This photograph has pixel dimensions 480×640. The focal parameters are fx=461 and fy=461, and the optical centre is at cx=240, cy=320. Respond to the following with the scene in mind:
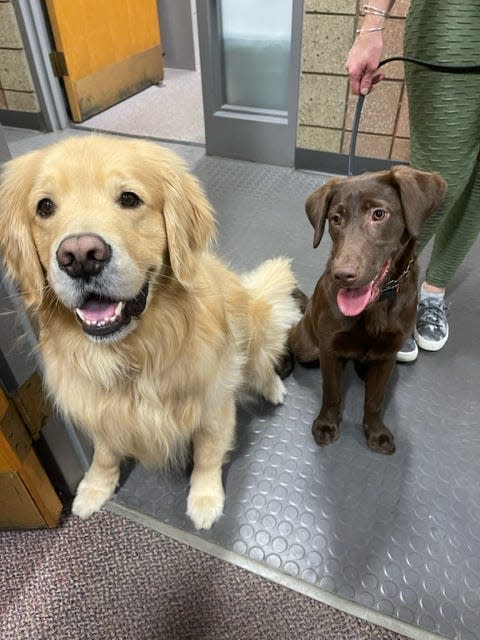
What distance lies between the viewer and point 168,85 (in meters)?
4.34

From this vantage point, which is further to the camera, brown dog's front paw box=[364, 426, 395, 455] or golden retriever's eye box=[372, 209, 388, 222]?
brown dog's front paw box=[364, 426, 395, 455]

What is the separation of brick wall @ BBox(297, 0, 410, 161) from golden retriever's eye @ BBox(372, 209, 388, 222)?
1.71 m

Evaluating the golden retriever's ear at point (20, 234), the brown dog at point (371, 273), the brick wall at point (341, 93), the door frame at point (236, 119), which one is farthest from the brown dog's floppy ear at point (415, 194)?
the door frame at point (236, 119)

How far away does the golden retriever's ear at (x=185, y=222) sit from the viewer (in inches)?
39.3

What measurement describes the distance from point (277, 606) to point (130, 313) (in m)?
0.83

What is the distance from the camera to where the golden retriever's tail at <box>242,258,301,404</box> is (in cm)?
150

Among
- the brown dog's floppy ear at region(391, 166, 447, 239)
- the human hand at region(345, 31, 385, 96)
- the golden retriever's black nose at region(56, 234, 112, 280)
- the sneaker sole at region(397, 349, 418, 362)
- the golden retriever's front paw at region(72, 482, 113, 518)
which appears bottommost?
the golden retriever's front paw at region(72, 482, 113, 518)

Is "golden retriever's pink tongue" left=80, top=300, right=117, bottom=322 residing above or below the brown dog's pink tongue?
above

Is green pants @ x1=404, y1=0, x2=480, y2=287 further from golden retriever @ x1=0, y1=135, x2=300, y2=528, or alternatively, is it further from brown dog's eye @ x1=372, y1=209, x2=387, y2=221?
golden retriever @ x1=0, y1=135, x2=300, y2=528

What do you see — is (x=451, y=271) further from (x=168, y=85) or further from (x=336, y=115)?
(x=168, y=85)

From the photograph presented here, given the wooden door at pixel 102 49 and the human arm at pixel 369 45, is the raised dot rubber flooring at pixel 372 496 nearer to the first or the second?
the human arm at pixel 369 45

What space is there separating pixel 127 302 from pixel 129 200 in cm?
21

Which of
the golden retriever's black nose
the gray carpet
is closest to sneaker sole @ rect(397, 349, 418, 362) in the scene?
the gray carpet

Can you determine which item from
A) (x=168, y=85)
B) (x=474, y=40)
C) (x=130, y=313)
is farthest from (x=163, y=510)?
(x=168, y=85)
